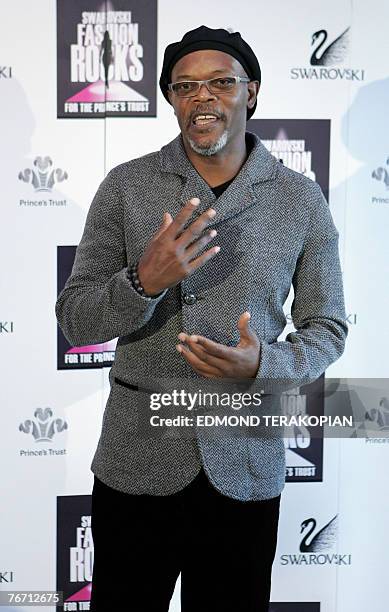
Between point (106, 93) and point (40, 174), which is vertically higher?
point (106, 93)

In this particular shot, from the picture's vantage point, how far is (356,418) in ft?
7.64

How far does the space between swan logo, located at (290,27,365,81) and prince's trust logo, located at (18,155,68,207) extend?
0.71m

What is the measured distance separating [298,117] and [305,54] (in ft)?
0.57

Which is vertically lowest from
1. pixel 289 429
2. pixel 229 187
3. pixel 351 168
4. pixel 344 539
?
pixel 344 539

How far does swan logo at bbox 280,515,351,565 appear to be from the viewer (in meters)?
2.37

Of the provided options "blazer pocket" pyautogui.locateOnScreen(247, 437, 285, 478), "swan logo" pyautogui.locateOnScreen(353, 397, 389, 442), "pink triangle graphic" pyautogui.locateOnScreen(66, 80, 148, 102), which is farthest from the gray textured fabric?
"swan logo" pyautogui.locateOnScreen(353, 397, 389, 442)

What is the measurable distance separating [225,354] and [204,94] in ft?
1.55

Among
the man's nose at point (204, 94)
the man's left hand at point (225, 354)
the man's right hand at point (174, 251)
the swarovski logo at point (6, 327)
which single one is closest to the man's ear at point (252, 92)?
the man's nose at point (204, 94)

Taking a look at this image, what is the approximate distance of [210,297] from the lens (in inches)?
55.1

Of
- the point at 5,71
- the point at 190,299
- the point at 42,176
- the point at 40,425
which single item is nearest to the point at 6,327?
the point at 40,425

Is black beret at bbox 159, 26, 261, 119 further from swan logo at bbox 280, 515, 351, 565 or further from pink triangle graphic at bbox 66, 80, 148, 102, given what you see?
swan logo at bbox 280, 515, 351, 565

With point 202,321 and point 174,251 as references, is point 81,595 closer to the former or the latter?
point 202,321

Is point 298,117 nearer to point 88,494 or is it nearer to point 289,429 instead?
point 289,429

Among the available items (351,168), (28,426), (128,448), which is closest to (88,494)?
(28,426)
